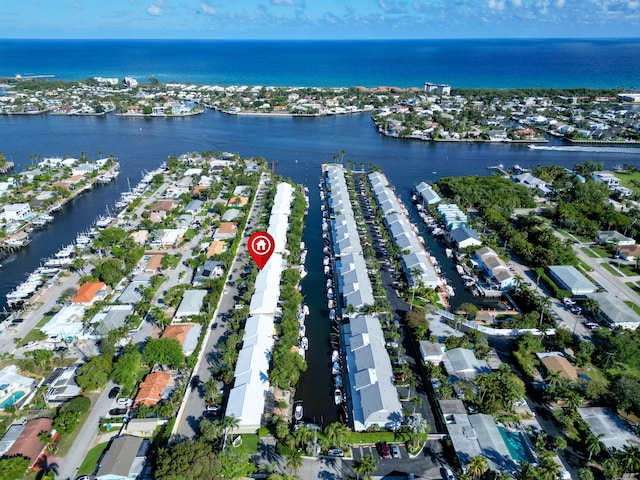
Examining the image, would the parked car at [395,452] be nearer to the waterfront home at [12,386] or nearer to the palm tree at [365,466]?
the palm tree at [365,466]

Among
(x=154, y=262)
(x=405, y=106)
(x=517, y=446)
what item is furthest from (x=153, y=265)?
(x=405, y=106)

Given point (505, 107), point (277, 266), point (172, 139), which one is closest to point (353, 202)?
point (277, 266)

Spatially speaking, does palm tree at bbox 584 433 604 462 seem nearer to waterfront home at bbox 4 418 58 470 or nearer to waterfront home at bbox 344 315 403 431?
waterfront home at bbox 344 315 403 431

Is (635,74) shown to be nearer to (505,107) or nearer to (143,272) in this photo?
(505,107)

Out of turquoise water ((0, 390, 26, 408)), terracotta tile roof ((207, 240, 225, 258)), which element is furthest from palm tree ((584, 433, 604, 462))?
terracotta tile roof ((207, 240, 225, 258))

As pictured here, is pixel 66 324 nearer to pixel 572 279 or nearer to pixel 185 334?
pixel 185 334

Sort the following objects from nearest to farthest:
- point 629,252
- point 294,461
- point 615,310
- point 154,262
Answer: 1. point 294,461
2. point 615,310
3. point 154,262
4. point 629,252
